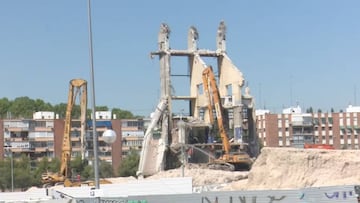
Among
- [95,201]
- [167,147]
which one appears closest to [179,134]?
[167,147]

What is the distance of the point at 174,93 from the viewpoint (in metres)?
93.2

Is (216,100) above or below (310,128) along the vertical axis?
above

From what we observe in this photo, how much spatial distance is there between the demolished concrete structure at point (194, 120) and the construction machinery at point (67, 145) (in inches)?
626

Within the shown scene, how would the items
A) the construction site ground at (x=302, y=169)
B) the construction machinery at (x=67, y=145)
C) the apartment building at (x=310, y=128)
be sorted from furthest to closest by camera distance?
the apartment building at (x=310, y=128) < the construction machinery at (x=67, y=145) < the construction site ground at (x=302, y=169)

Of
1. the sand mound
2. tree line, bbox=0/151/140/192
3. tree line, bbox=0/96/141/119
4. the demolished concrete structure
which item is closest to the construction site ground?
the sand mound

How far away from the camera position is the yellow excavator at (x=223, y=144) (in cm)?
7762

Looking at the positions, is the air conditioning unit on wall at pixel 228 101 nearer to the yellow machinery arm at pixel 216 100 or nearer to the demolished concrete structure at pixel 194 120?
the demolished concrete structure at pixel 194 120

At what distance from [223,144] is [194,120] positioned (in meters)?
11.3

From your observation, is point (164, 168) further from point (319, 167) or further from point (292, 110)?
point (292, 110)

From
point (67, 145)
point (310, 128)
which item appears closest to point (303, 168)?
point (67, 145)

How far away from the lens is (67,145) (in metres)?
72.6

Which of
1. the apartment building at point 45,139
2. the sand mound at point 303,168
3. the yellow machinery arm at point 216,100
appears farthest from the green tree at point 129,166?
the sand mound at point 303,168

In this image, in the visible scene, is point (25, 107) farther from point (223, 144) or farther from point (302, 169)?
point (302, 169)

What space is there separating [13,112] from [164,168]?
73.0 meters
